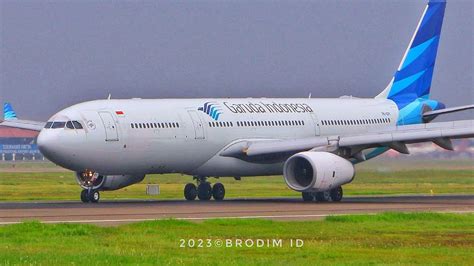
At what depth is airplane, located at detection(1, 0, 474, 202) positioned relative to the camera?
4369 cm

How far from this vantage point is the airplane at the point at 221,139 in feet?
143

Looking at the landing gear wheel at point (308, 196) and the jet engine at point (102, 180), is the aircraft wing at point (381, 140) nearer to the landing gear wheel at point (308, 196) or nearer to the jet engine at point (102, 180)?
the landing gear wheel at point (308, 196)

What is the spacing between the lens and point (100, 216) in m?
35.5

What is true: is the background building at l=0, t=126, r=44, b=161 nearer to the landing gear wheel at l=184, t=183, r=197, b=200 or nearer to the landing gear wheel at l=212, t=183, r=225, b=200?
the landing gear wheel at l=184, t=183, r=197, b=200

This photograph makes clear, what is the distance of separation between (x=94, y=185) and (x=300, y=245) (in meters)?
22.0

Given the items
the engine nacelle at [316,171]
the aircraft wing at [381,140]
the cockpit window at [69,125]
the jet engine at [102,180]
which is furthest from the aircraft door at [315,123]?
the cockpit window at [69,125]

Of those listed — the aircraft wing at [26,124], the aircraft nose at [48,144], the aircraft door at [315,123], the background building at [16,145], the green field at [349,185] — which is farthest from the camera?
the background building at [16,145]

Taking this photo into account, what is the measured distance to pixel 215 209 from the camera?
40.0 meters

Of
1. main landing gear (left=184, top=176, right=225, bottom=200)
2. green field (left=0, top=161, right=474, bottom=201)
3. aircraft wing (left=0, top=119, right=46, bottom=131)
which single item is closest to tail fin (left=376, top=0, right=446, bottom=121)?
green field (left=0, top=161, right=474, bottom=201)

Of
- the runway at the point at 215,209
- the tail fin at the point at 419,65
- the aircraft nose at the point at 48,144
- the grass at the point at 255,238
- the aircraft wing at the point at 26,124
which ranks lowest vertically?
the grass at the point at 255,238

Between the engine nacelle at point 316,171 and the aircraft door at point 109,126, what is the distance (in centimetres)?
643

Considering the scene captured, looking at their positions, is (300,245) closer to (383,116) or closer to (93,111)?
(93,111)

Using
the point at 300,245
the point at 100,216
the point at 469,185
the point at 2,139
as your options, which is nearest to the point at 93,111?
the point at 100,216

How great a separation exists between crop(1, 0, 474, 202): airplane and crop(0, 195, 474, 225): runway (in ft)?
4.36
